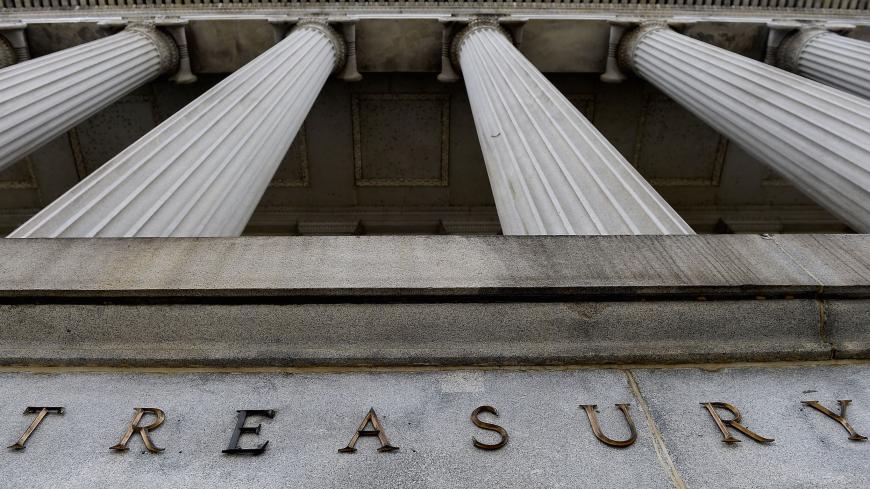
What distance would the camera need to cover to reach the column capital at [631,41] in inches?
543

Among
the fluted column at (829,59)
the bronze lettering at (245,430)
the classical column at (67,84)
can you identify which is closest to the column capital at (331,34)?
the classical column at (67,84)

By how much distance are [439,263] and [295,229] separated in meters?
14.9


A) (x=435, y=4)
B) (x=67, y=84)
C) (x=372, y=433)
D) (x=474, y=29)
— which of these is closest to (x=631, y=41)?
(x=474, y=29)

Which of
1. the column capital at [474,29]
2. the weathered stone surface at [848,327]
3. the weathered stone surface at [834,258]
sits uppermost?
the column capital at [474,29]

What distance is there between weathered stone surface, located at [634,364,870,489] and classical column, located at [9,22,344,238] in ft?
14.8

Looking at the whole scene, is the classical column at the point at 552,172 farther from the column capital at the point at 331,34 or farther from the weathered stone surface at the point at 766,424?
the column capital at the point at 331,34

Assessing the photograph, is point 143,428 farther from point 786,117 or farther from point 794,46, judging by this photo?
point 794,46

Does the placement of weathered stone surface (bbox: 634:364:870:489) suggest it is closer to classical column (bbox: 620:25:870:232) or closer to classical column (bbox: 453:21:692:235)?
classical column (bbox: 453:21:692:235)

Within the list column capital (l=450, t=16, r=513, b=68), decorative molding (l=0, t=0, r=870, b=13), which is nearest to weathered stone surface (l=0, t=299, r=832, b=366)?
column capital (l=450, t=16, r=513, b=68)

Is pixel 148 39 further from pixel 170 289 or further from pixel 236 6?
pixel 170 289

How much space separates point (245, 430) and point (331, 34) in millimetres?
12956

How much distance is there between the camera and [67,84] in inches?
379

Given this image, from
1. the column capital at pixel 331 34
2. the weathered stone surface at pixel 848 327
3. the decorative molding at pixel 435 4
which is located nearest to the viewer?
the weathered stone surface at pixel 848 327

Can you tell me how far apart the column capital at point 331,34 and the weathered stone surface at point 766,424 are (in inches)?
505
